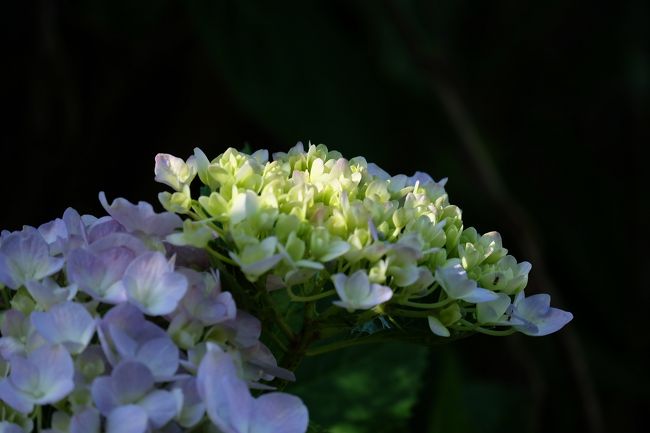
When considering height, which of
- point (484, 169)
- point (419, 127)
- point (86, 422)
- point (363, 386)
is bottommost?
point (86, 422)

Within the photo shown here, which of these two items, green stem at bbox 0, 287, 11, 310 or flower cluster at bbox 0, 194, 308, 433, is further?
green stem at bbox 0, 287, 11, 310

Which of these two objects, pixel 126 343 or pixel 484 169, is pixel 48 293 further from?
pixel 484 169

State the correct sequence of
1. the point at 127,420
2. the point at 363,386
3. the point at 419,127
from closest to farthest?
1. the point at 127,420
2. the point at 363,386
3. the point at 419,127

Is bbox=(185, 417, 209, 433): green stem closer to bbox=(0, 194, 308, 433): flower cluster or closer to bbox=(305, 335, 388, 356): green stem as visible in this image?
bbox=(0, 194, 308, 433): flower cluster

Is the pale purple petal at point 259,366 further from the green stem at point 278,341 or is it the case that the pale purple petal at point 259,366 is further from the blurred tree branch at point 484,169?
the blurred tree branch at point 484,169

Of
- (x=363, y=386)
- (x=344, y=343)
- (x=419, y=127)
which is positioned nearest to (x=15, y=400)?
(x=344, y=343)

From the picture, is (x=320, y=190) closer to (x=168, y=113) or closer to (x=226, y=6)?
(x=226, y=6)

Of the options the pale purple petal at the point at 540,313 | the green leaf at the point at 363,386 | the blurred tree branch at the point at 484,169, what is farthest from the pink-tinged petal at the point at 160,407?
the blurred tree branch at the point at 484,169

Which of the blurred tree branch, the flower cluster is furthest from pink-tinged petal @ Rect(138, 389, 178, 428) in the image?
the blurred tree branch
